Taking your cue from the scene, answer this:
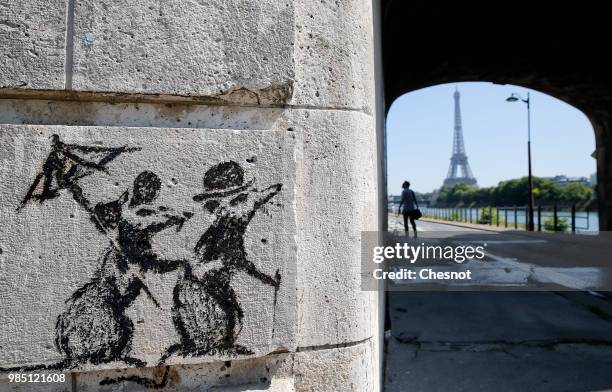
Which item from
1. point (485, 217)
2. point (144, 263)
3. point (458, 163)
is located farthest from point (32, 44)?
point (458, 163)

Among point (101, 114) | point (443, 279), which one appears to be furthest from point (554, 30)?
point (101, 114)

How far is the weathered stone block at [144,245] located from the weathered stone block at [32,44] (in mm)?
212

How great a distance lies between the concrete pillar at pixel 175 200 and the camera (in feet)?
6.18

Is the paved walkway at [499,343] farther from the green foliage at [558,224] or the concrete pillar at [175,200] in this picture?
the green foliage at [558,224]

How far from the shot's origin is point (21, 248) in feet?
6.07

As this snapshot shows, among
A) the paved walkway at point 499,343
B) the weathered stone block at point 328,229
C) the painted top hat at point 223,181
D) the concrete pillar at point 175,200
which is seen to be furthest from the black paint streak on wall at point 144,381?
the paved walkway at point 499,343

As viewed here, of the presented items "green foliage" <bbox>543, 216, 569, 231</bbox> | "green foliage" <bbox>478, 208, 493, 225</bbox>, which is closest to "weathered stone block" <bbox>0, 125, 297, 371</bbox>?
"green foliage" <bbox>543, 216, 569, 231</bbox>

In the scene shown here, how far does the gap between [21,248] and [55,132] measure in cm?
48

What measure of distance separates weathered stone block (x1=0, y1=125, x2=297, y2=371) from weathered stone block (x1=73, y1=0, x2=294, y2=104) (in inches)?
8.1

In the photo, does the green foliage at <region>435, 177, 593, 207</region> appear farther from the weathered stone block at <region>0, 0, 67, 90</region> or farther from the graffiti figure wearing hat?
the weathered stone block at <region>0, 0, 67, 90</region>

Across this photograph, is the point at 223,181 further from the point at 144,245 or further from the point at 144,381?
the point at 144,381

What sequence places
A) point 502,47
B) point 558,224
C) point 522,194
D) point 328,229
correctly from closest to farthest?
point 328,229
point 502,47
point 558,224
point 522,194

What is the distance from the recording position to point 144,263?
1950mm

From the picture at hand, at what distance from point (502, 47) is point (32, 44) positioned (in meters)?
9.73
